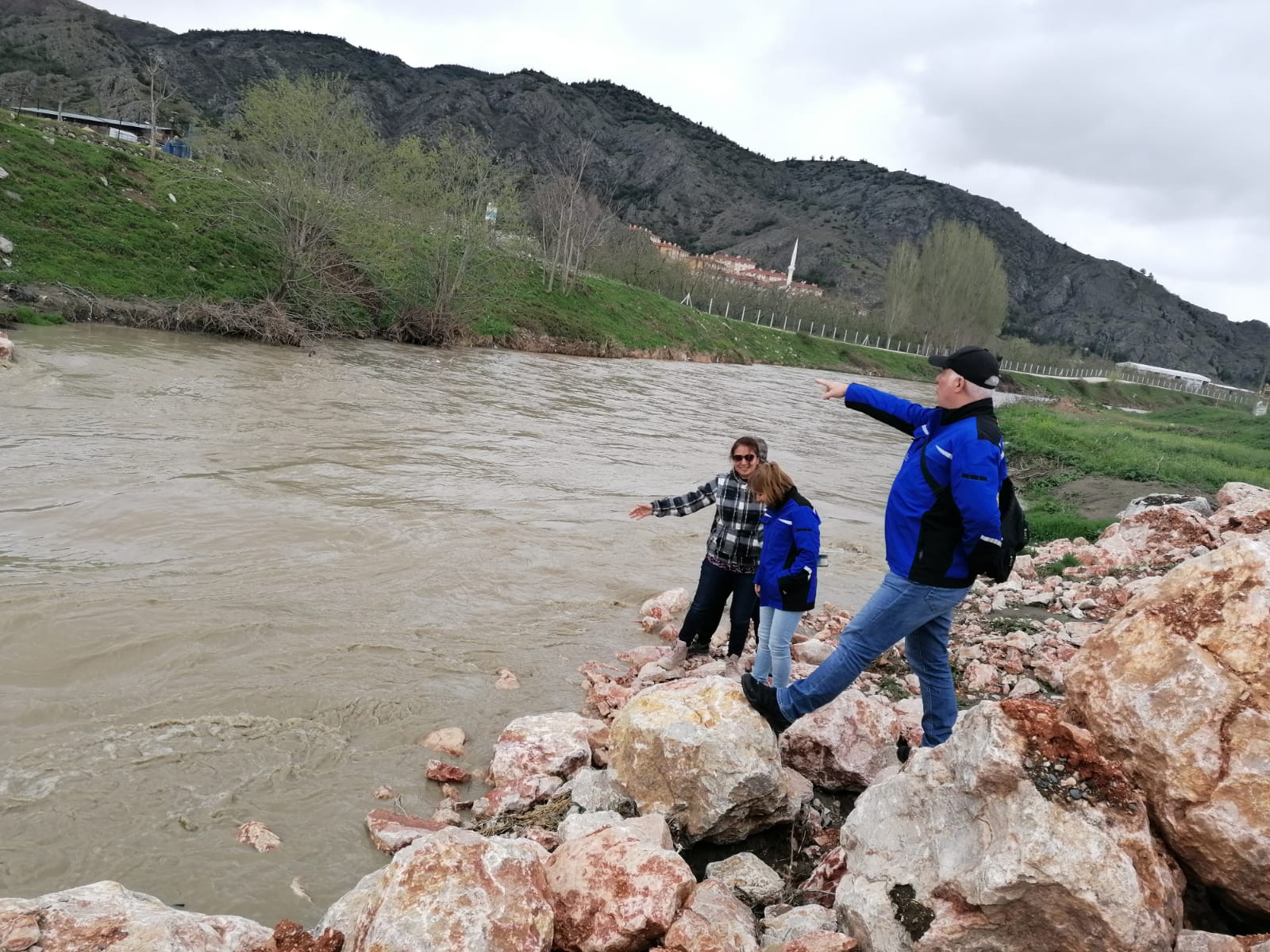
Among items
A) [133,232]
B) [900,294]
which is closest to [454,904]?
[133,232]

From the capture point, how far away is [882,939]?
9.32ft

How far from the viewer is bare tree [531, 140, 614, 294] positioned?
53.9 m

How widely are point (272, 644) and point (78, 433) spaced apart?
866cm

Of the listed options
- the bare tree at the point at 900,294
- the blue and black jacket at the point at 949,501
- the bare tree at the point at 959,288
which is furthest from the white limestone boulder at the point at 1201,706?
the bare tree at the point at 959,288

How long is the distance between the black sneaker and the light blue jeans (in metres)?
0.93

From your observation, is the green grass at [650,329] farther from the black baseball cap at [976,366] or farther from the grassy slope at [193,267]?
the black baseball cap at [976,366]

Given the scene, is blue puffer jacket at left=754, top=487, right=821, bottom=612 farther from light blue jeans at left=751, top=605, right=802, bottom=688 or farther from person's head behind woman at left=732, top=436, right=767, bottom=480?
person's head behind woman at left=732, top=436, right=767, bottom=480

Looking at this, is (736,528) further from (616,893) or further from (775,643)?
(616,893)

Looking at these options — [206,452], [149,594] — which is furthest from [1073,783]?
[206,452]

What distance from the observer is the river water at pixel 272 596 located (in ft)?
13.8

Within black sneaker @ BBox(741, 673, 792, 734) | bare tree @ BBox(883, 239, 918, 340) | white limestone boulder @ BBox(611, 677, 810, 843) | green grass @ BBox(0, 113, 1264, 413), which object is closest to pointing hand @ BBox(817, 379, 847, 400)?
black sneaker @ BBox(741, 673, 792, 734)

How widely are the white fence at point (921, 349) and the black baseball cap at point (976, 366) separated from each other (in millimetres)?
59917

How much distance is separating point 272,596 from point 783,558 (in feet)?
16.4

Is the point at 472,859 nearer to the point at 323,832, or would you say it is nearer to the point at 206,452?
the point at 323,832
